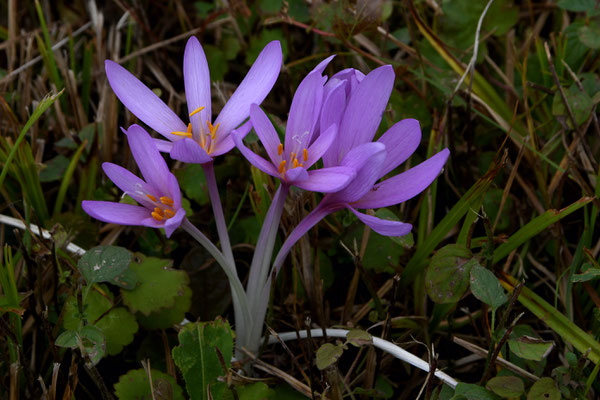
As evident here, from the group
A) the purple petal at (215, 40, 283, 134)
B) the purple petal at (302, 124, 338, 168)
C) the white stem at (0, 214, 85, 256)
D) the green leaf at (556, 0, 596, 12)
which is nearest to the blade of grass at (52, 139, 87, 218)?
the white stem at (0, 214, 85, 256)

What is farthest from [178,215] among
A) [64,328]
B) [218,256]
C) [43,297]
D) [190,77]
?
[43,297]

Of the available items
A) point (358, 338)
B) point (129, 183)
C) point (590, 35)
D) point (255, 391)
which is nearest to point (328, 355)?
point (358, 338)

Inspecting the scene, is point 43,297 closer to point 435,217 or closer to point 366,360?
point 366,360

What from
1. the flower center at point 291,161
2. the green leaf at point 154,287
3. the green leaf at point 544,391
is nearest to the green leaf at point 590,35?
the green leaf at point 544,391

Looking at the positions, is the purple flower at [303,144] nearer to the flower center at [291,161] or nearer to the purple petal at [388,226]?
the flower center at [291,161]

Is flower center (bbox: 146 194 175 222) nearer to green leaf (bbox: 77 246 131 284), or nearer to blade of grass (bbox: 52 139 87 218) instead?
green leaf (bbox: 77 246 131 284)

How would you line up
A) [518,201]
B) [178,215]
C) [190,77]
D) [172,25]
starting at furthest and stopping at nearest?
[172,25] → [518,201] → [190,77] → [178,215]
